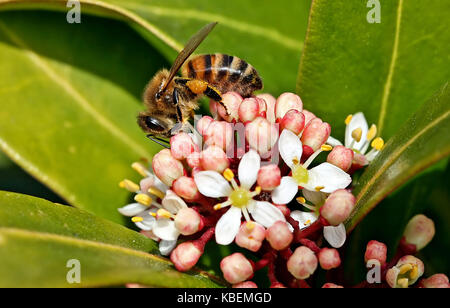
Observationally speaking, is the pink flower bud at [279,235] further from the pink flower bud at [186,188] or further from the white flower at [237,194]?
the pink flower bud at [186,188]

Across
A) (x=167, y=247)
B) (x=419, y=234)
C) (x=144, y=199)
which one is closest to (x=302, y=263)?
(x=167, y=247)

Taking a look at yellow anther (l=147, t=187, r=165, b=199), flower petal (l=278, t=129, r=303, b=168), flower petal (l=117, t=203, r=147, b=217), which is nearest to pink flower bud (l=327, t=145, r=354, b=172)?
flower petal (l=278, t=129, r=303, b=168)

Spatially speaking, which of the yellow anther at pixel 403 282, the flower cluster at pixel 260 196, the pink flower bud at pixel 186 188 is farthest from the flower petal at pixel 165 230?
the yellow anther at pixel 403 282

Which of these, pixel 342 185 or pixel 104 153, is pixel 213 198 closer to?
pixel 342 185

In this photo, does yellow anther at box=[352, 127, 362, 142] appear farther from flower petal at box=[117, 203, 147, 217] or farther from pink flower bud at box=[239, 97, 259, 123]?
flower petal at box=[117, 203, 147, 217]

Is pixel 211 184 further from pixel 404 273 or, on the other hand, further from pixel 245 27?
pixel 245 27

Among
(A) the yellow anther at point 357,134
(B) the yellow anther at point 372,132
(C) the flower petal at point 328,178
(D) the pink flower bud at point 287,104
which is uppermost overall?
(D) the pink flower bud at point 287,104

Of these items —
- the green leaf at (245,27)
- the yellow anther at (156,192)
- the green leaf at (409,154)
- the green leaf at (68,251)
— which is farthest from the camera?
the green leaf at (245,27)
